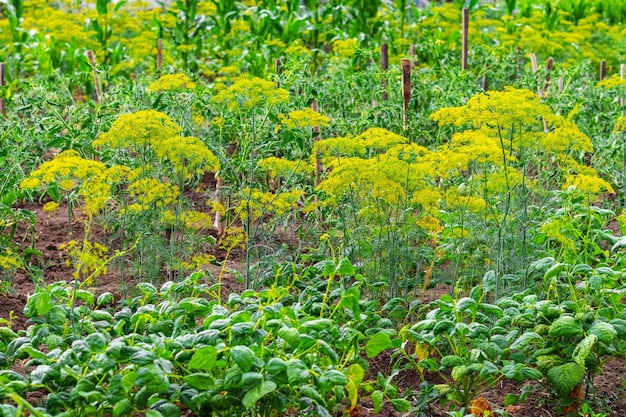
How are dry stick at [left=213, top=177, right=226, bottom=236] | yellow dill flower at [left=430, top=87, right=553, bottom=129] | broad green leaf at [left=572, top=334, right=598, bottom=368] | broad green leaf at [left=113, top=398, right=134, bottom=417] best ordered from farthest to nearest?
dry stick at [left=213, top=177, right=226, bottom=236], yellow dill flower at [left=430, top=87, right=553, bottom=129], broad green leaf at [left=572, top=334, right=598, bottom=368], broad green leaf at [left=113, top=398, right=134, bottom=417]

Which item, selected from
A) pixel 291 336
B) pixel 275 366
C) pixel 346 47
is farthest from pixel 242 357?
pixel 346 47

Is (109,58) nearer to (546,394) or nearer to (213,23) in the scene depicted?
(213,23)

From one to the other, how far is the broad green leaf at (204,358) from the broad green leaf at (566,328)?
147cm

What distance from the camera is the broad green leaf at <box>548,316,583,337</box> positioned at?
421 centimetres

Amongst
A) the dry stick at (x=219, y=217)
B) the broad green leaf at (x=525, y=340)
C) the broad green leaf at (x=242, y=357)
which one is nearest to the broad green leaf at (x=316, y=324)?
the broad green leaf at (x=242, y=357)

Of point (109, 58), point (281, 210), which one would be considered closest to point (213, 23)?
point (109, 58)

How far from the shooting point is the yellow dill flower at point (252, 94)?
5.12 meters

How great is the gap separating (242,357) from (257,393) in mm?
135

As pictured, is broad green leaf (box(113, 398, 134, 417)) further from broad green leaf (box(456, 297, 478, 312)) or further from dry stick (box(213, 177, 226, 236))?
dry stick (box(213, 177, 226, 236))

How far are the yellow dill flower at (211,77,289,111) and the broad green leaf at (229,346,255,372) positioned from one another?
1.88m

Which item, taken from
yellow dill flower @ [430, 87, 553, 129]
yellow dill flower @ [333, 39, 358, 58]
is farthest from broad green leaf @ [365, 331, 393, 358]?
A: yellow dill flower @ [333, 39, 358, 58]

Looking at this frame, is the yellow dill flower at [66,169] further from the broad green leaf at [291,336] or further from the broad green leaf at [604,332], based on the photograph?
the broad green leaf at [604,332]

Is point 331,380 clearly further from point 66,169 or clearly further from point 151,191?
point 151,191

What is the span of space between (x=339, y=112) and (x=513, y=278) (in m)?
2.71
